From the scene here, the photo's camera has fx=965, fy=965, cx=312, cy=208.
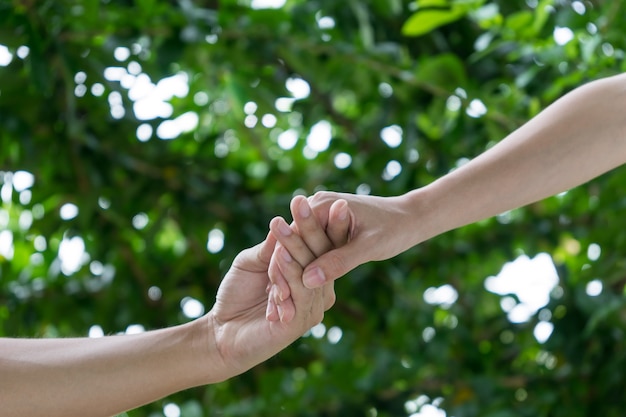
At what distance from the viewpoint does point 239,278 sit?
3.75 feet

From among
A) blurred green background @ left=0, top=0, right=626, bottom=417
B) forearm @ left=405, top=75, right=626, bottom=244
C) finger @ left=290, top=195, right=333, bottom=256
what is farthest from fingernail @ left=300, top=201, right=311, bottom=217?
blurred green background @ left=0, top=0, right=626, bottom=417

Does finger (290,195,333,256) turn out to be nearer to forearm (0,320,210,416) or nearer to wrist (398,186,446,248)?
wrist (398,186,446,248)

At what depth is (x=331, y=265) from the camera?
1008 millimetres

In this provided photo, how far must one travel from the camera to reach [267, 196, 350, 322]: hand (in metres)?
1.01

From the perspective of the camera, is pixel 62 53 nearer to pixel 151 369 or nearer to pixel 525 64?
pixel 151 369

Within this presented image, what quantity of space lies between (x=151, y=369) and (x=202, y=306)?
3.05ft

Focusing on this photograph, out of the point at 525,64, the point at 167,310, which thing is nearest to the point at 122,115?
the point at 167,310

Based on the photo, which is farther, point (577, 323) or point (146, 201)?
point (146, 201)

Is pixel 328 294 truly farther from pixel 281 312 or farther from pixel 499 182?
pixel 499 182

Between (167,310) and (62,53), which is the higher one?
(62,53)

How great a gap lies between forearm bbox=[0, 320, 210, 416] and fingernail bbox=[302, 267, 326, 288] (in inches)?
7.8

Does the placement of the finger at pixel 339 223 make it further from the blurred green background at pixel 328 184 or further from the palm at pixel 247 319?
the blurred green background at pixel 328 184

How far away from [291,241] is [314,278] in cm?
5

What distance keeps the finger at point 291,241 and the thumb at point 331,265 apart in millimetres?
27
